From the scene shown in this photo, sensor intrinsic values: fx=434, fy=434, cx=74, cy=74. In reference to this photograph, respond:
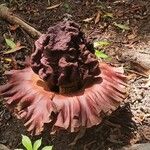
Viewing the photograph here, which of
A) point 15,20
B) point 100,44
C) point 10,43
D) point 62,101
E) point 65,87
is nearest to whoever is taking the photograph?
point 62,101

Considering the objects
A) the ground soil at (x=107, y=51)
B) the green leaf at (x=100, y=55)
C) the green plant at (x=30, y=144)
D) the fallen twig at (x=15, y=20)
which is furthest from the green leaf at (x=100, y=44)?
the green plant at (x=30, y=144)

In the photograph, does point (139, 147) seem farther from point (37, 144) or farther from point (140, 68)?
point (140, 68)

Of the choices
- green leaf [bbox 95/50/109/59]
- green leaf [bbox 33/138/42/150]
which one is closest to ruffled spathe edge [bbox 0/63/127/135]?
green leaf [bbox 33/138/42/150]

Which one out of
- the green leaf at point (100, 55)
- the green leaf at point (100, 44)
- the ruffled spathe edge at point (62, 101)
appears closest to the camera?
the ruffled spathe edge at point (62, 101)

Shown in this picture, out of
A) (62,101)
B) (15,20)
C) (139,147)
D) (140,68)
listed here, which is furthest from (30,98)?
(15,20)

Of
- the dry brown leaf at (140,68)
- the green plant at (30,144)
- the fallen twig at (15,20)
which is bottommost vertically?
the green plant at (30,144)

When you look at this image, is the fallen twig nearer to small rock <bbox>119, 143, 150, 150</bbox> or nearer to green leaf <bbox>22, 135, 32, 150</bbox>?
green leaf <bbox>22, 135, 32, 150</bbox>

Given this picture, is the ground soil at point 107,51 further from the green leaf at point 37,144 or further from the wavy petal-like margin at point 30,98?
the wavy petal-like margin at point 30,98
